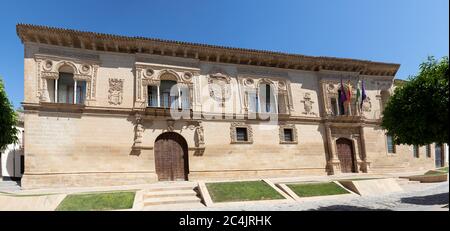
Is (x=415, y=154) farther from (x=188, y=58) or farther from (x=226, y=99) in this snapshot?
(x=188, y=58)

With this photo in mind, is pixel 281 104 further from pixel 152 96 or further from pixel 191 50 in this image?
pixel 152 96

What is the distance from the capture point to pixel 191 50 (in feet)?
62.8

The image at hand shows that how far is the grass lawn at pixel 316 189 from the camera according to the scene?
13690 millimetres

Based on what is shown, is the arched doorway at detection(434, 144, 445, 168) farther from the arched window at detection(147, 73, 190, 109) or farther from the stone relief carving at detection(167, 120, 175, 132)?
the stone relief carving at detection(167, 120, 175, 132)

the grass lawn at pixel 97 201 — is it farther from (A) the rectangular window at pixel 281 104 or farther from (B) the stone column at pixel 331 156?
(B) the stone column at pixel 331 156

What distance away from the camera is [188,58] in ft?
63.2

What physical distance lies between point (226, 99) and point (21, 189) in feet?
39.1

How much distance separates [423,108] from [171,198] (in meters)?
9.62

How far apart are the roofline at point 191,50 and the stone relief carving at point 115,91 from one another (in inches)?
74.3

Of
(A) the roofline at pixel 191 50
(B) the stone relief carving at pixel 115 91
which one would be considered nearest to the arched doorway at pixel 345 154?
(A) the roofline at pixel 191 50

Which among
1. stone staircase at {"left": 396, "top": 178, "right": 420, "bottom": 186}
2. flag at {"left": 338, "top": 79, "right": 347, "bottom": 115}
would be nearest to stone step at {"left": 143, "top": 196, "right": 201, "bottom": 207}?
stone staircase at {"left": 396, "top": 178, "right": 420, "bottom": 186}

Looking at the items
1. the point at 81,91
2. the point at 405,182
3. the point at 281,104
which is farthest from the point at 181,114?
the point at 405,182
